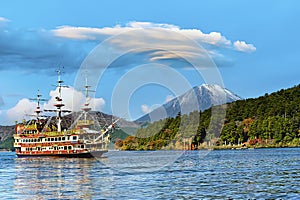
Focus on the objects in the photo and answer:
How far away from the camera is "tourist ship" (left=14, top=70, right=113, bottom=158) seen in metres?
142

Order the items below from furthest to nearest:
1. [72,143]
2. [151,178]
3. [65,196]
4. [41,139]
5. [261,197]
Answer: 1. [41,139]
2. [72,143]
3. [151,178]
4. [65,196]
5. [261,197]

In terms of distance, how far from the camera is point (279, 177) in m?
58.2

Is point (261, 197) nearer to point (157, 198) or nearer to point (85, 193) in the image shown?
point (157, 198)

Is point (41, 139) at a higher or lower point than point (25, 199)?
higher

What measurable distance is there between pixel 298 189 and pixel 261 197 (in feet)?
18.1

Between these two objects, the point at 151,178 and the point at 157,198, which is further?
the point at 151,178

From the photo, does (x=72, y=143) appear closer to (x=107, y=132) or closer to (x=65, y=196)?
(x=107, y=132)

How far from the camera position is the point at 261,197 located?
137ft

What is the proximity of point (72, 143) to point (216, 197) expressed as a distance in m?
104

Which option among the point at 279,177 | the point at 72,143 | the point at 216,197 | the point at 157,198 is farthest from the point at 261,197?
the point at 72,143

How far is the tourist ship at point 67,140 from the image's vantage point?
142 metres

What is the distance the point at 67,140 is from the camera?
145 meters

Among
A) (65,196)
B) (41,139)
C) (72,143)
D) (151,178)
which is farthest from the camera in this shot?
(41,139)

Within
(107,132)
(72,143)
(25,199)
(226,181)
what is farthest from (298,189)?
(107,132)
